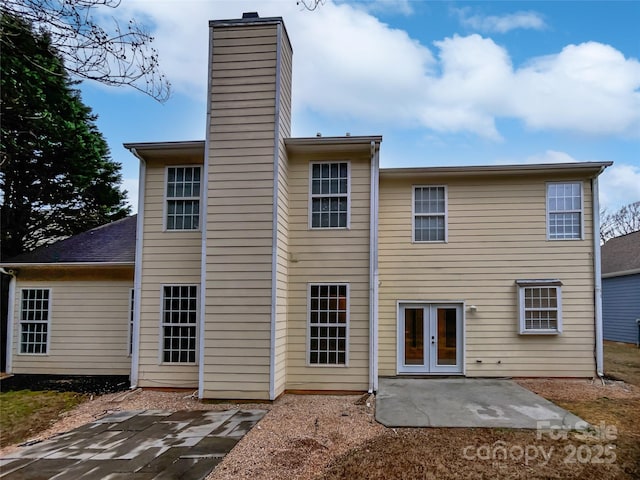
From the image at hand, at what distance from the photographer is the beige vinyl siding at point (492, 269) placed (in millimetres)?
9492

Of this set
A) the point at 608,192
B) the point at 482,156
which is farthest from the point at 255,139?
the point at 608,192

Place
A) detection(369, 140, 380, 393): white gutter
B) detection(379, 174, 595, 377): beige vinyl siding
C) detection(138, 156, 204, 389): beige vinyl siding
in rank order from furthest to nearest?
1. detection(379, 174, 595, 377): beige vinyl siding
2. detection(138, 156, 204, 389): beige vinyl siding
3. detection(369, 140, 380, 393): white gutter

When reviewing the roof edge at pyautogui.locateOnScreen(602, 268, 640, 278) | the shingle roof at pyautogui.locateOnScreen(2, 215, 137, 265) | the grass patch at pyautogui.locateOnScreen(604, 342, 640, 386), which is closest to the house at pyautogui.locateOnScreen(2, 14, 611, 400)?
the shingle roof at pyautogui.locateOnScreen(2, 215, 137, 265)

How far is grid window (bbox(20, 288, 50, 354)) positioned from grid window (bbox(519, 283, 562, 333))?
11.5 m

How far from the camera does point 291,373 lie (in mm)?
8477

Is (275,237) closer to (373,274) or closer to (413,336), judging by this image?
(373,274)

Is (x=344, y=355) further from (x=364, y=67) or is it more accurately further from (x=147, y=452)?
(x=364, y=67)

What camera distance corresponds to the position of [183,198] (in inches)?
350

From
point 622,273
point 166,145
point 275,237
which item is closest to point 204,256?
point 275,237

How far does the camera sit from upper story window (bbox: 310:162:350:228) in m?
8.76

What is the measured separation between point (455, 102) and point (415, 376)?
9469 millimetres

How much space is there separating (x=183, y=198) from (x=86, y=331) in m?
4.20

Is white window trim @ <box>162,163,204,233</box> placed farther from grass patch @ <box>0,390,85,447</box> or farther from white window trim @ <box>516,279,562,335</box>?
white window trim @ <box>516,279,562,335</box>

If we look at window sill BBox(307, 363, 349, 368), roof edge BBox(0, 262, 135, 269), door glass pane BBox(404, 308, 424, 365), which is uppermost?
roof edge BBox(0, 262, 135, 269)
